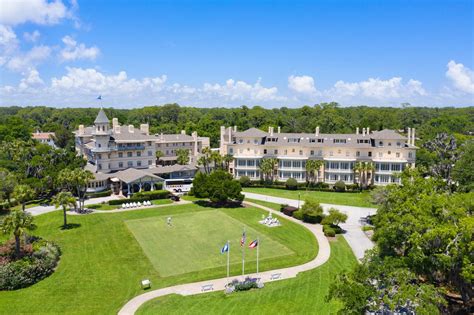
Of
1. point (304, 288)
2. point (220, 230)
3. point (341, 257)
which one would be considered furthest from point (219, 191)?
point (304, 288)

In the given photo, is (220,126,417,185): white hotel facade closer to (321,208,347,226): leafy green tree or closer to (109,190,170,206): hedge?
(109,190,170,206): hedge

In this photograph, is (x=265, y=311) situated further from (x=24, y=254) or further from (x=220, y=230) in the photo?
(x=24, y=254)

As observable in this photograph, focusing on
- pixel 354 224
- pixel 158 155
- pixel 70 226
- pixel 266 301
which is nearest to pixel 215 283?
pixel 266 301

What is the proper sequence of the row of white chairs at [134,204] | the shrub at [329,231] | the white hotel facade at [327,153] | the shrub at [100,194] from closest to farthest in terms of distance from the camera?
the shrub at [329,231] → the row of white chairs at [134,204] → the shrub at [100,194] → the white hotel facade at [327,153]

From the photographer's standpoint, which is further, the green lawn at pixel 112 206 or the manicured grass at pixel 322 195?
the manicured grass at pixel 322 195

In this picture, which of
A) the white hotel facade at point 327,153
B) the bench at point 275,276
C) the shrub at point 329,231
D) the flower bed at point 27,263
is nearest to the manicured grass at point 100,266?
the flower bed at point 27,263

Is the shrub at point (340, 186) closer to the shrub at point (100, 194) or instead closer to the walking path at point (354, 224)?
the walking path at point (354, 224)
